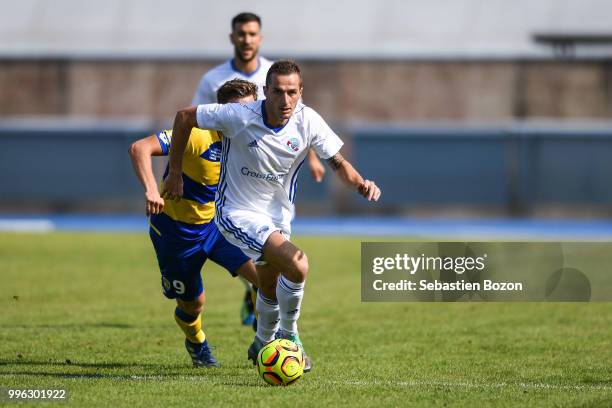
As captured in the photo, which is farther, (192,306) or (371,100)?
(371,100)

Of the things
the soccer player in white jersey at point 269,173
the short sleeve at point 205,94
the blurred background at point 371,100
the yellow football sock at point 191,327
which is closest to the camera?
the soccer player in white jersey at point 269,173

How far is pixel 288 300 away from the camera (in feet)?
25.7

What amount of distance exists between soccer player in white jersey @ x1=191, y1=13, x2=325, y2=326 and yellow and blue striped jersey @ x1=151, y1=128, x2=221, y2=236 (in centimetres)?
202

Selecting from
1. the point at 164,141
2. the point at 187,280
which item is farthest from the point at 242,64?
the point at 187,280

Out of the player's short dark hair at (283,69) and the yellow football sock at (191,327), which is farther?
the yellow football sock at (191,327)

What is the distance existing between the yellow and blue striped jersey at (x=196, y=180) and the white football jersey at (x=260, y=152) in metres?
0.54

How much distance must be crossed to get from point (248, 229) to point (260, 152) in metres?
0.53

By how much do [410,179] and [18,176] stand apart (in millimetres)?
8887

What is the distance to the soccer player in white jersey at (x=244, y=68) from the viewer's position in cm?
1068

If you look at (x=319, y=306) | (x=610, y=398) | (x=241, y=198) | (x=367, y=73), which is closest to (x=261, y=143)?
(x=241, y=198)

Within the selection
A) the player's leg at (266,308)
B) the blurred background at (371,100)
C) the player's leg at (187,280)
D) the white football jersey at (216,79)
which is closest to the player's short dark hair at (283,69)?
the player's leg at (266,308)

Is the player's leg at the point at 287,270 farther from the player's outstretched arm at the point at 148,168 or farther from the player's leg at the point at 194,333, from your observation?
the player's leg at the point at 194,333

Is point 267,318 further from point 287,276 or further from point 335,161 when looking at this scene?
point 335,161

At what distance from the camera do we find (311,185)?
25719mm
